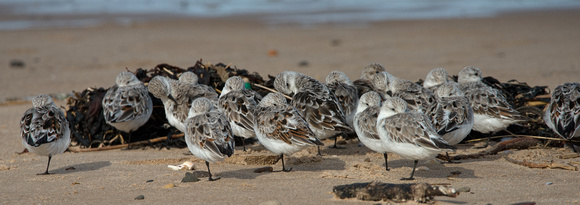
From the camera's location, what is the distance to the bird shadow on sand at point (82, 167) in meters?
7.20

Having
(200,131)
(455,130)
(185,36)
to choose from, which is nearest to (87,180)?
(200,131)

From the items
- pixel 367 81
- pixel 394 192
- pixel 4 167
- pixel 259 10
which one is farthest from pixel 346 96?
pixel 259 10

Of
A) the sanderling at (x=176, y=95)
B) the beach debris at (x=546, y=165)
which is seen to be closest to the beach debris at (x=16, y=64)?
the sanderling at (x=176, y=95)

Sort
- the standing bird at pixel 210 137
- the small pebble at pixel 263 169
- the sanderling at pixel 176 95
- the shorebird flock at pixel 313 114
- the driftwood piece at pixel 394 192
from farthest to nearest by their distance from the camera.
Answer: the sanderling at pixel 176 95 < the small pebble at pixel 263 169 < the shorebird flock at pixel 313 114 < the standing bird at pixel 210 137 < the driftwood piece at pixel 394 192

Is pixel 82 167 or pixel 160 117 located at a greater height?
pixel 160 117

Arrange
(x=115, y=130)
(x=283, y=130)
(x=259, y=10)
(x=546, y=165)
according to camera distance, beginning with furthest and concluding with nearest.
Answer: (x=259, y=10) < (x=115, y=130) < (x=283, y=130) < (x=546, y=165)

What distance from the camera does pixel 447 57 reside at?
16469 mm

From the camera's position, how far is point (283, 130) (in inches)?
271

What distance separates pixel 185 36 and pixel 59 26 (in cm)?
658

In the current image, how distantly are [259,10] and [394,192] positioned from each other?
86.4ft

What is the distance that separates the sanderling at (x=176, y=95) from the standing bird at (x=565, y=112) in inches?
172

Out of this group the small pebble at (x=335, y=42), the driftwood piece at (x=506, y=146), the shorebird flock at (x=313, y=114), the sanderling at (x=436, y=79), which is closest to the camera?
the shorebird flock at (x=313, y=114)

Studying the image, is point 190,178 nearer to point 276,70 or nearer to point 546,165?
point 546,165

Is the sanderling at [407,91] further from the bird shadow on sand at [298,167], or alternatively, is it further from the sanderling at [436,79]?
the bird shadow on sand at [298,167]
